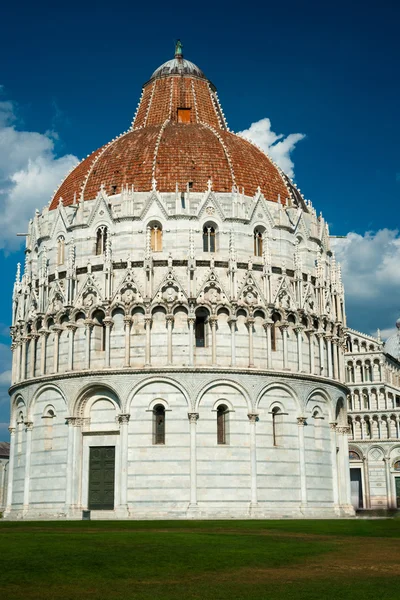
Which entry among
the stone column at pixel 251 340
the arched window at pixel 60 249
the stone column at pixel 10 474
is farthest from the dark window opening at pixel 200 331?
the stone column at pixel 10 474

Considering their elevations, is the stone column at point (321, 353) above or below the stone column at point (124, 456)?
above

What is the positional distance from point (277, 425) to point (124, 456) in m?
10.1

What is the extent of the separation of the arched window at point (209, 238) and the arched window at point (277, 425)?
37.4ft

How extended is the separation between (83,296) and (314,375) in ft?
53.4

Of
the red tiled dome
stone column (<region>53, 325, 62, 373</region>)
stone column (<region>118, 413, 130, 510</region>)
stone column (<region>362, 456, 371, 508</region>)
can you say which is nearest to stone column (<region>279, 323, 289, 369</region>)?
the red tiled dome

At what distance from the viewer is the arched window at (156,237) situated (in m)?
53.0

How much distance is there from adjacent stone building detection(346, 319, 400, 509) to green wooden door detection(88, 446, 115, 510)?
2065 inches

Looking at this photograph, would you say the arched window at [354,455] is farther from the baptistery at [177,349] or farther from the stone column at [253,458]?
the stone column at [253,458]

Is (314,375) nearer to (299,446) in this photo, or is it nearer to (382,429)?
(299,446)

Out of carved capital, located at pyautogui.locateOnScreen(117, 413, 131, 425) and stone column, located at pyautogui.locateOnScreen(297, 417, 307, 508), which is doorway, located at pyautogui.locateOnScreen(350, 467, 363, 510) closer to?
stone column, located at pyautogui.locateOnScreen(297, 417, 307, 508)

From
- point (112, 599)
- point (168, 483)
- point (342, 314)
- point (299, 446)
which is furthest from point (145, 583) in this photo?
point (342, 314)

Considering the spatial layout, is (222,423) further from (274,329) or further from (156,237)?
(156,237)

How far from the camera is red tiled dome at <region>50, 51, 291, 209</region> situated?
182ft

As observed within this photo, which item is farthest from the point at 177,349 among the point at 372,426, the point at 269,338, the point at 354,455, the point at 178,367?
the point at 354,455
